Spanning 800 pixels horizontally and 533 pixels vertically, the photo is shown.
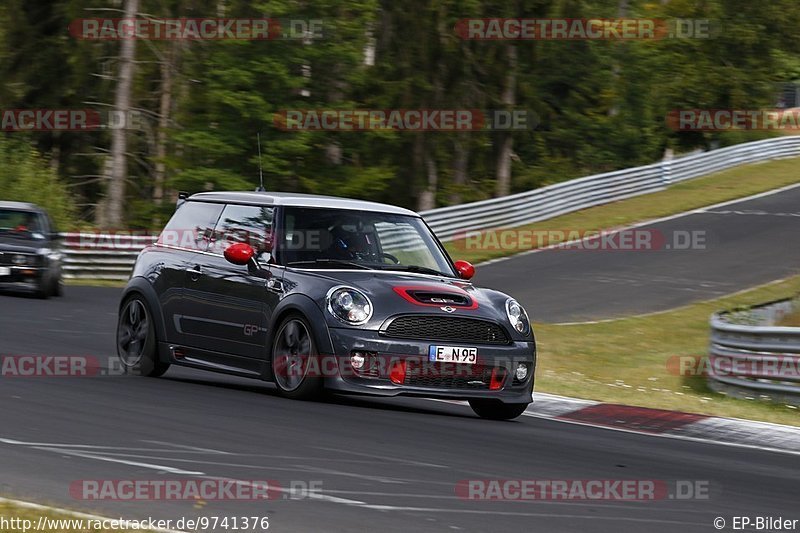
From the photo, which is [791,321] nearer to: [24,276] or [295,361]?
[295,361]

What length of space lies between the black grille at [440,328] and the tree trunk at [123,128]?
26.4 m

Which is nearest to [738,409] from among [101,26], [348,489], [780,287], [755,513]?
[755,513]

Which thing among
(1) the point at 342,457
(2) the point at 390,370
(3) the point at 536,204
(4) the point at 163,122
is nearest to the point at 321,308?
(2) the point at 390,370

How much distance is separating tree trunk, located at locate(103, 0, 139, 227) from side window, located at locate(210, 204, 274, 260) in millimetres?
24568

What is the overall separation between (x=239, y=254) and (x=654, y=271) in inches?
660

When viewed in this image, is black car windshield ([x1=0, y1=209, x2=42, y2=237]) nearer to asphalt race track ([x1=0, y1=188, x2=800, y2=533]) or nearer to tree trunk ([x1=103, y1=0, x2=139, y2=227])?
asphalt race track ([x1=0, y1=188, x2=800, y2=533])

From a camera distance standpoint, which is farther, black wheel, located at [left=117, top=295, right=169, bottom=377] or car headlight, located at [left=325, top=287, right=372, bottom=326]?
black wheel, located at [left=117, top=295, right=169, bottom=377]

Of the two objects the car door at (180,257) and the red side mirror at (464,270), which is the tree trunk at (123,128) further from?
the red side mirror at (464,270)

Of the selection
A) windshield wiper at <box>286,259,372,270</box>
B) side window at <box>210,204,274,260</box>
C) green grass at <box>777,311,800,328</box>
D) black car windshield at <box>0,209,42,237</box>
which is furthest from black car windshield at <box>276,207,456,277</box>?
black car windshield at <box>0,209,42,237</box>

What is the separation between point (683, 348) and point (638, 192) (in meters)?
20.5

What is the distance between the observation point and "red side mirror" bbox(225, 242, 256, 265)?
1057 centimetres

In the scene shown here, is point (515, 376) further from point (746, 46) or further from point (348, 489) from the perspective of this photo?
point (746, 46)

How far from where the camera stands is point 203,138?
3831 centimetres

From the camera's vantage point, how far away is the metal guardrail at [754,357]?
13.2 metres
